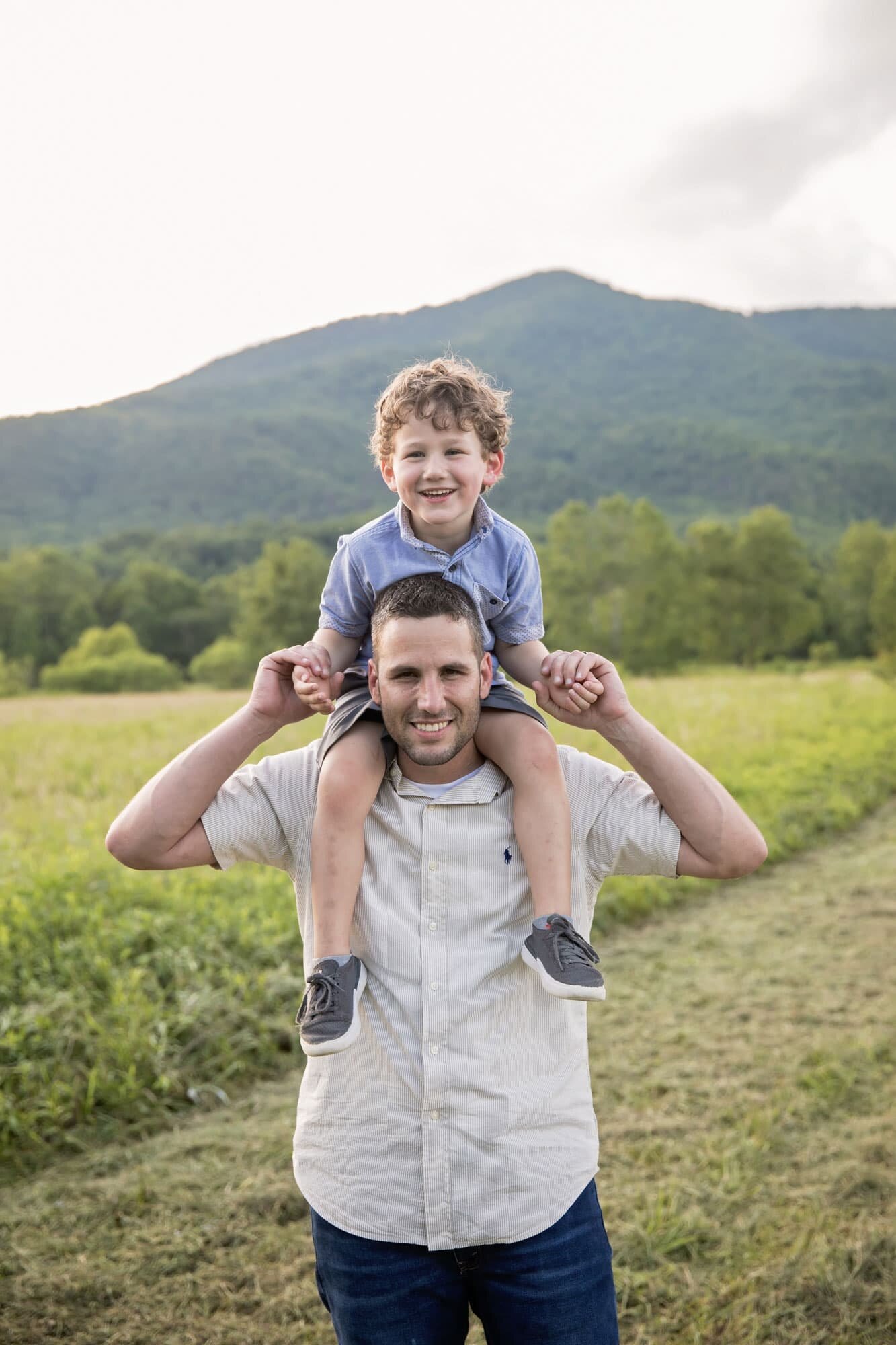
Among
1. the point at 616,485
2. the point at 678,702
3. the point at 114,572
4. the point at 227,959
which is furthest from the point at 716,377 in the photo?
the point at 227,959

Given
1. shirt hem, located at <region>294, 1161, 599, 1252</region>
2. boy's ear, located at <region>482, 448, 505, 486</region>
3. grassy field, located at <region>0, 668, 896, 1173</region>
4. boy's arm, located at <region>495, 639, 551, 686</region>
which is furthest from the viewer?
grassy field, located at <region>0, 668, 896, 1173</region>

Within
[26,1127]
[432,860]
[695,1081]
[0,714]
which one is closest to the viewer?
[432,860]

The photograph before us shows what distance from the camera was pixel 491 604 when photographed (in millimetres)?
2693

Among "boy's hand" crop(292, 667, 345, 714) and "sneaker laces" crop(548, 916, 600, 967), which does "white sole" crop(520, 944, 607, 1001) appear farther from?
"boy's hand" crop(292, 667, 345, 714)

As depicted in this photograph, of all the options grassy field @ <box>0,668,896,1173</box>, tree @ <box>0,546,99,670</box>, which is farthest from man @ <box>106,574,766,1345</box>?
tree @ <box>0,546,99,670</box>

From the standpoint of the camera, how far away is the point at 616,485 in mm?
110625

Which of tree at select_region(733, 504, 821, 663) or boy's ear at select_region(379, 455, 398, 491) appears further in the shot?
tree at select_region(733, 504, 821, 663)

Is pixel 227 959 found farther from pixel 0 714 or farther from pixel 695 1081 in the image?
pixel 0 714

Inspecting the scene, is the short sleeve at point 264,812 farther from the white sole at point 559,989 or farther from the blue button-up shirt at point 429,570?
the white sole at point 559,989

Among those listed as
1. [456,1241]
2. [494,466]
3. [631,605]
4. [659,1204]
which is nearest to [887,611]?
[631,605]

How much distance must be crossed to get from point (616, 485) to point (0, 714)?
99542 millimetres

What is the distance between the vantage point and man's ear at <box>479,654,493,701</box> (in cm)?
219

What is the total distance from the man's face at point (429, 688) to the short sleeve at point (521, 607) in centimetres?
65

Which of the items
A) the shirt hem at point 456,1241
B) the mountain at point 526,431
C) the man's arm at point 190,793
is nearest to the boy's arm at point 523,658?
the man's arm at point 190,793
